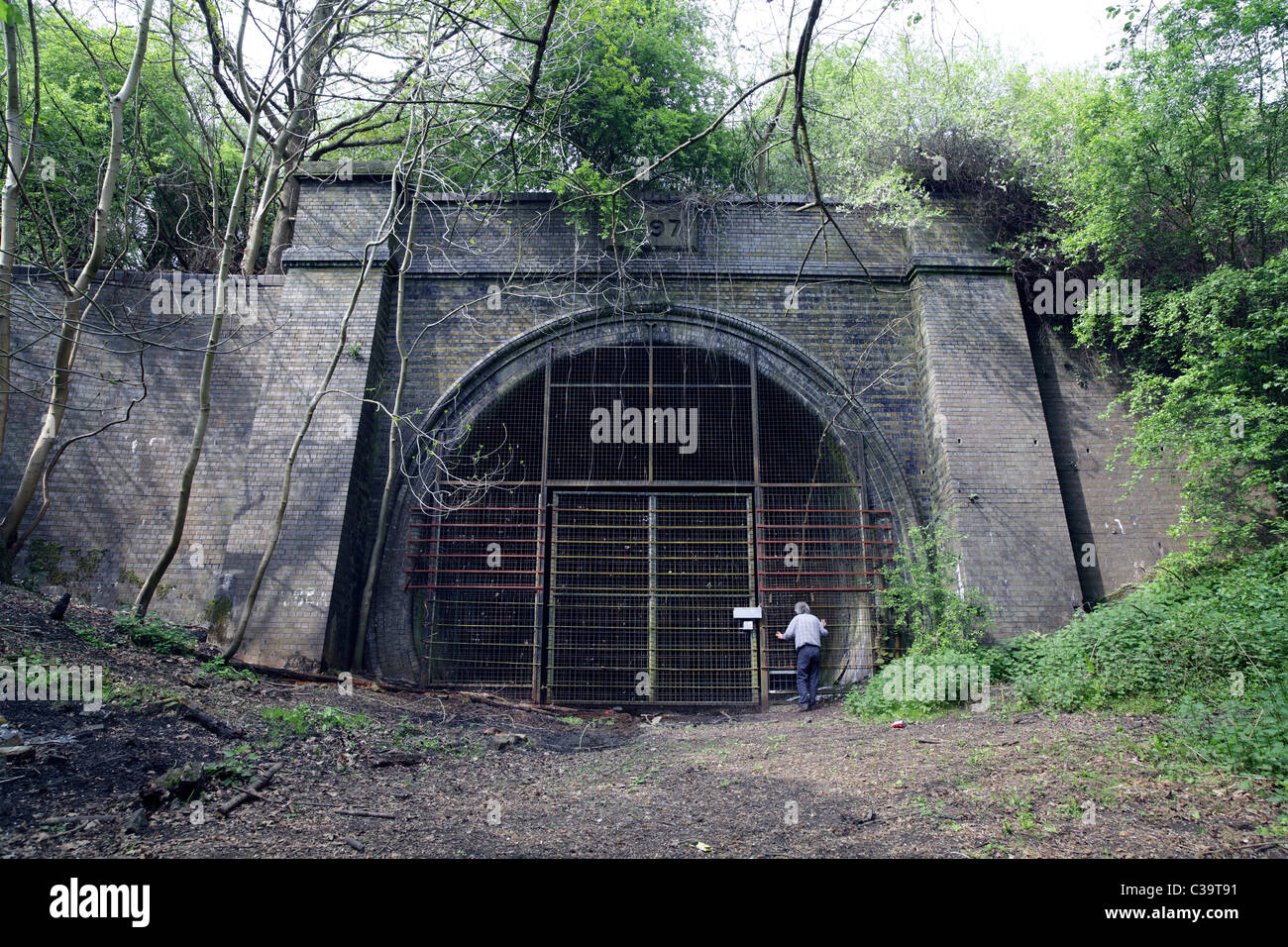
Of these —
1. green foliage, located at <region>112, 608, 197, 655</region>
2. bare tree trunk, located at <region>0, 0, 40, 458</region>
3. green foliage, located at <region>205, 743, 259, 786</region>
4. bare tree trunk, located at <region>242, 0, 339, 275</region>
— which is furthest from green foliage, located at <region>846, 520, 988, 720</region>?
bare tree trunk, located at <region>0, 0, 40, 458</region>

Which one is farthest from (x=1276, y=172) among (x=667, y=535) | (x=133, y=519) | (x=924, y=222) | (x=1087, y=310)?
(x=133, y=519)

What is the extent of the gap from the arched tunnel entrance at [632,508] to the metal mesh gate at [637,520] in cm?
3

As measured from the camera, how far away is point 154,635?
6.91 metres

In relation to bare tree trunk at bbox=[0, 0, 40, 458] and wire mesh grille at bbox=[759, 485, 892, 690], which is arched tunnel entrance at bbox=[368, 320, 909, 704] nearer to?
wire mesh grille at bbox=[759, 485, 892, 690]

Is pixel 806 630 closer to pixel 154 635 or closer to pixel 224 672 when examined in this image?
pixel 224 672

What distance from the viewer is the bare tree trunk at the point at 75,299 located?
19.5 feet

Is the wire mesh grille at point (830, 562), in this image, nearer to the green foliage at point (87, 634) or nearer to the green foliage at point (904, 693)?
the green foliage at point (904, 693)

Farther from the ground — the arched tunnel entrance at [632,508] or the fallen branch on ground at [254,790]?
the arched tunnel entrance at [632,508]

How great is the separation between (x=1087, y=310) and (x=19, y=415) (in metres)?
14.1

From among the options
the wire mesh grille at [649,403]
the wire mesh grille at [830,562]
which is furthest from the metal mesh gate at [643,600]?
the wire mesh grille at [649,403]

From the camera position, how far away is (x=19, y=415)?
380 inches

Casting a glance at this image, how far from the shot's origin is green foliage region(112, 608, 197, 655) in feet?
22.4

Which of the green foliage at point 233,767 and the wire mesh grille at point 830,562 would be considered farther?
the wire mesh grille at point 830,562

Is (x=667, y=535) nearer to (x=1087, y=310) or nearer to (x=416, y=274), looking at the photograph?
(x=416, y=274)
